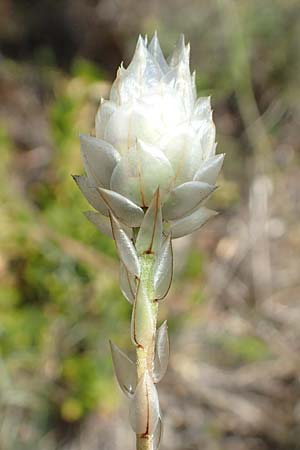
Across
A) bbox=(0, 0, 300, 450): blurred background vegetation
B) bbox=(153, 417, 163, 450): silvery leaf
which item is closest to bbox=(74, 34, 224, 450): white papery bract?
bbox=(153, 417, 163, 450): silvery leaf

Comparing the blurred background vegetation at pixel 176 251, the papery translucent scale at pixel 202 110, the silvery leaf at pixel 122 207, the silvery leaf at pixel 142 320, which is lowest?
the silvery leaf at pixel 142 320

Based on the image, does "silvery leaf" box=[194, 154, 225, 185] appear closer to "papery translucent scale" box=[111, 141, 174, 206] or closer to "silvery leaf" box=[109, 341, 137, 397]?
"papery translucent scale" box=[111, 141, 174, 206]

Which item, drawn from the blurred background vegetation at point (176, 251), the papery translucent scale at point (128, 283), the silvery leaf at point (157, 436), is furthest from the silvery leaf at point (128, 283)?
the blurred background vegetation at point (176, 251)

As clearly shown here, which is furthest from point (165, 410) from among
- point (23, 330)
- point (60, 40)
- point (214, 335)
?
point (60, 40)

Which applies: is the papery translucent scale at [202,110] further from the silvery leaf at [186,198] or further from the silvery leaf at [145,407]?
the silvery leaf at [145,407]

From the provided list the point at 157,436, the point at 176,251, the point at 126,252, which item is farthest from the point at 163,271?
the point at 176,251

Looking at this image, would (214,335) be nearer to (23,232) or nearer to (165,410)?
(165,410)
